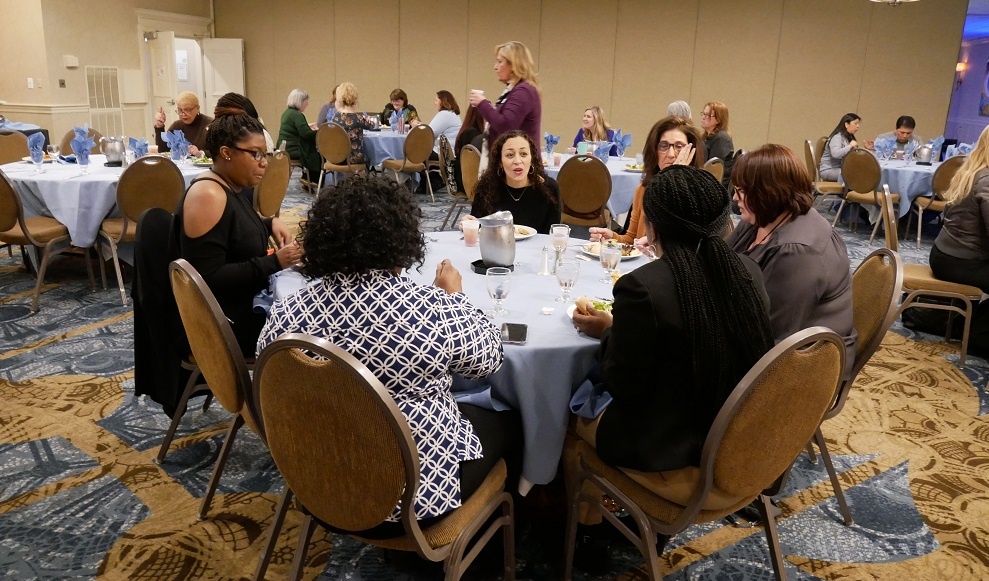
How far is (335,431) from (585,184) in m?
4.00

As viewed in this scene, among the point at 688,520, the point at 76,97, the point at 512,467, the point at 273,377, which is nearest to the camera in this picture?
the point at 273,377

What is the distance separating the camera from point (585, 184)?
16.7 feet

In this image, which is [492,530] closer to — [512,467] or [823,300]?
[512,467]

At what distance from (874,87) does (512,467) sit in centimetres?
997

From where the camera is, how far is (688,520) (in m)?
1.63

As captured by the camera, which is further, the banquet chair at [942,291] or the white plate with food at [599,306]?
the banquet chair at [942,291]

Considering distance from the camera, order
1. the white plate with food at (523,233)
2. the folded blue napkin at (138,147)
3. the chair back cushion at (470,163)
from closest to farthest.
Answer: the white plate with food at (523,233) < the folded blue napkin at (138,147) < the chair back cushion at (470,163)

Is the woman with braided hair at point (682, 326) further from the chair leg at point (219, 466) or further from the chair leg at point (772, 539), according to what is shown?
the chair leg at point (219, 466)

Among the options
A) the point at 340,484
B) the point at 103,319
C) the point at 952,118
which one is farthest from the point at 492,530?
the point at 952,118

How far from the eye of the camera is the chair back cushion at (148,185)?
407 centimetres

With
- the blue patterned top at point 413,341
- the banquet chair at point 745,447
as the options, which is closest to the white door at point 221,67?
the blue patterned top at point 413,341

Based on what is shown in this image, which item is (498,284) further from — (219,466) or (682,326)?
(219,466)

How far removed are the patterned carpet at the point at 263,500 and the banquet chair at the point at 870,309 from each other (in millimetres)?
244

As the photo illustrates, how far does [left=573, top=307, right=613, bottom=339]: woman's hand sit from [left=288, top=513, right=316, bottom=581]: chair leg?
2.87 feet
